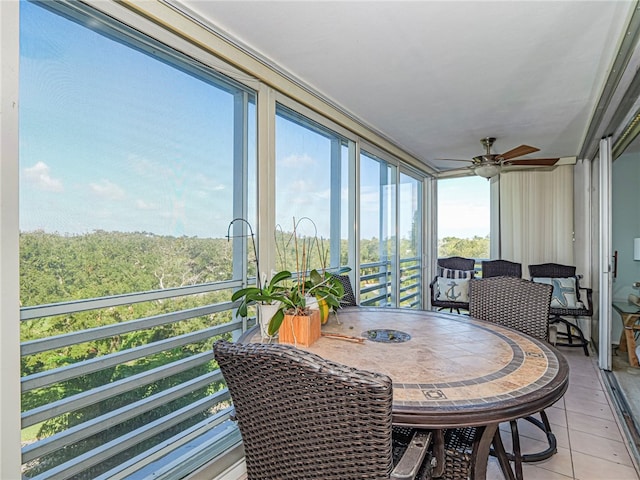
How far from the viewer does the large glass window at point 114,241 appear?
129cm

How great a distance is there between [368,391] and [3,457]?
1260 millimetres

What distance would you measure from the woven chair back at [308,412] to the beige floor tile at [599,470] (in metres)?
1.85

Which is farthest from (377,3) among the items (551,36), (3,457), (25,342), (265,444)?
(3,457)

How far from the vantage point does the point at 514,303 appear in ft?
7.20

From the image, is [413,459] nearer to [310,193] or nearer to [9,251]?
[9,251]

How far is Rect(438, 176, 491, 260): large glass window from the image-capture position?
17.6ft

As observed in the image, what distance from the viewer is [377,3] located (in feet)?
5.30

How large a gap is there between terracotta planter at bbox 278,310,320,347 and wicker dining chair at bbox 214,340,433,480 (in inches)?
25.1

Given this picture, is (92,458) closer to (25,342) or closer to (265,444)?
(25,342)

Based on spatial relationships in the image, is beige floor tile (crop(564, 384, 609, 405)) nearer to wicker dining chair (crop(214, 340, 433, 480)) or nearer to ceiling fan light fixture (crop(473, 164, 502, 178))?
ceiling fan light fixture (crop(473, 164, 502, 178))

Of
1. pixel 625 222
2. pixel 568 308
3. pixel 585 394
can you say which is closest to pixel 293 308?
pixel 585 394

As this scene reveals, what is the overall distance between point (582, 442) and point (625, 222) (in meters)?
1.75

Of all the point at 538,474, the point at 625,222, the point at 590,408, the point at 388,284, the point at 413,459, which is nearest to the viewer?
the point at 413,459

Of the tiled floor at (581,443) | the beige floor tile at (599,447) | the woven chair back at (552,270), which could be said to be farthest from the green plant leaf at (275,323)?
the woven chair back at (552,270)
